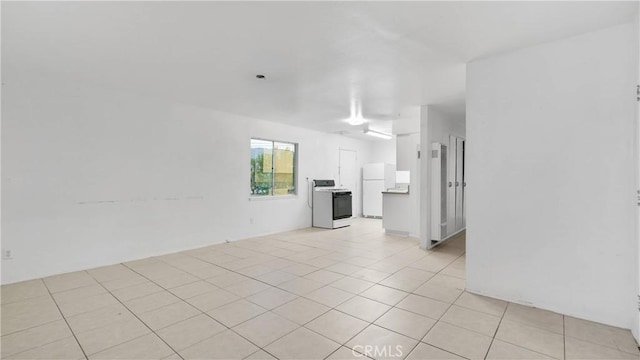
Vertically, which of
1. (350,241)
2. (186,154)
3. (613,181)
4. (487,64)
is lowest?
(350,241)

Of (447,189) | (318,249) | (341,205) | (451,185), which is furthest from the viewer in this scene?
(341,205)

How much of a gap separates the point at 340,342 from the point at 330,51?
258 cm

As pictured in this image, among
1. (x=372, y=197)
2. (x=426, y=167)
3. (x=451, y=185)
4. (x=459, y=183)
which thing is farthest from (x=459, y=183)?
(x=372, y=197)

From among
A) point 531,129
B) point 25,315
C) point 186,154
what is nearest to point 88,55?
point 186,154

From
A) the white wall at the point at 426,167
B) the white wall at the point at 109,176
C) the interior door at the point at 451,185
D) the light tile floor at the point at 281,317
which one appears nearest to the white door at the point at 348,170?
the interior door at the point at 451,185

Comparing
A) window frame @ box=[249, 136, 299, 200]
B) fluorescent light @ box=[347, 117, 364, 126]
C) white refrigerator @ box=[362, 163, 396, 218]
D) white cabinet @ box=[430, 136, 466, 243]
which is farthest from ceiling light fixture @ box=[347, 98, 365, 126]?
white refrigerator @ box=[362, 163, 396, 218]

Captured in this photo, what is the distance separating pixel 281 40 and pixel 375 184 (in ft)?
21.6

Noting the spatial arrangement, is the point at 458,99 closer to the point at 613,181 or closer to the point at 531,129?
the point at 531,129

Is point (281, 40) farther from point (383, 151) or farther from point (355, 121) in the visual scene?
point (383, 151)

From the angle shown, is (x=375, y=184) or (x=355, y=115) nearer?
(x=355, y=115)

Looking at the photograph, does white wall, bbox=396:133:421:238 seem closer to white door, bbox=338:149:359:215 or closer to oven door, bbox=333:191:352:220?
oven door, bbox=333:191:352:220

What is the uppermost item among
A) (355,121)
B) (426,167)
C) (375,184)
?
(355,121)

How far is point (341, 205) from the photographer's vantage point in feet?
24.3

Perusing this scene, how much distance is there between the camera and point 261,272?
387 cm
